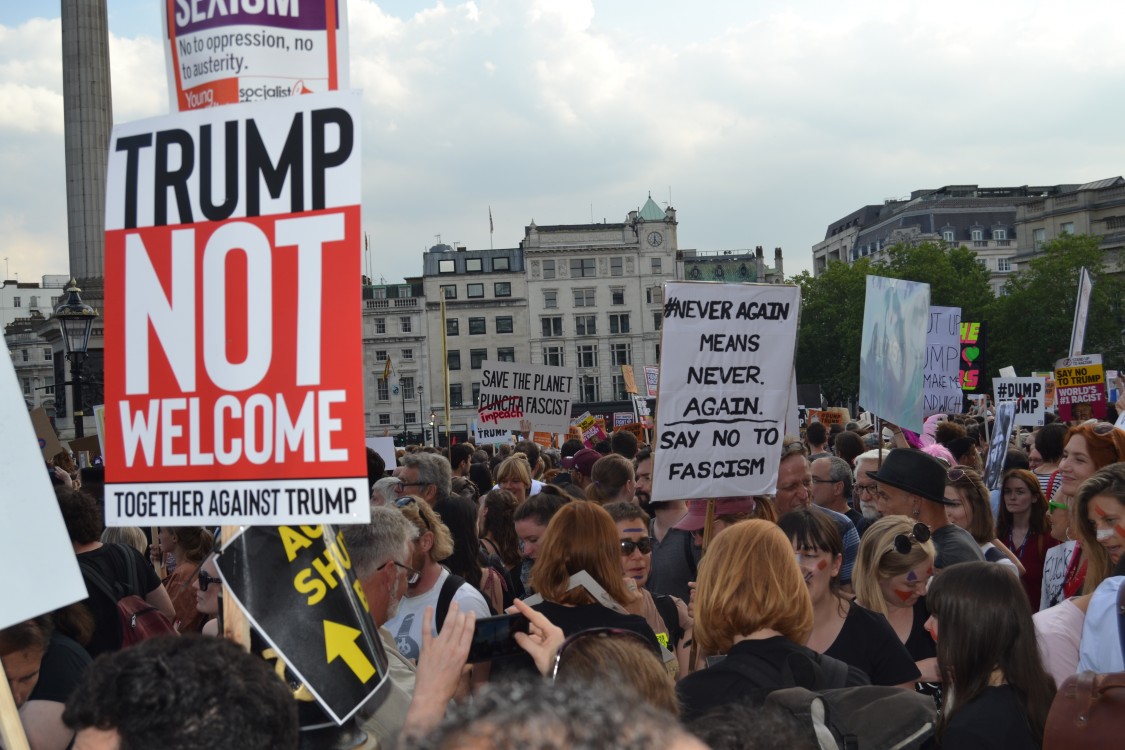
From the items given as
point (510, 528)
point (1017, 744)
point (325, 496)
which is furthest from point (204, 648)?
point (510, 528)

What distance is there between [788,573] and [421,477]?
4.66 metres

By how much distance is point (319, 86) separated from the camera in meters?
3.61

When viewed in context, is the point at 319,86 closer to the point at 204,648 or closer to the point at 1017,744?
the point at 204,648

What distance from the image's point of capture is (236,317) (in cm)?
327

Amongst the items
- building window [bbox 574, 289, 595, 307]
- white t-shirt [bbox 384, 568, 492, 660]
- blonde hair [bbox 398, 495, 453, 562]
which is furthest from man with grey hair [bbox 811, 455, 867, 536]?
building window [bbox 574, 289, 595, 307]

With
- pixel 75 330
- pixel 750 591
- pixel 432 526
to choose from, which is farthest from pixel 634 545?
pixel 75 330

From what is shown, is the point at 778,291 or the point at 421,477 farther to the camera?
the point at 421,477

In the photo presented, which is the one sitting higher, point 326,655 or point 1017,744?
point 326,655

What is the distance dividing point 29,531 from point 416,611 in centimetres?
250

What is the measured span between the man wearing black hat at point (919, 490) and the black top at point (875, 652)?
1.63 meters

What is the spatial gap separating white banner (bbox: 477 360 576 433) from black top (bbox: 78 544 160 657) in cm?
972

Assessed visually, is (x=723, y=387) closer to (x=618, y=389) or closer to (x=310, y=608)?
(x=310, y=608)

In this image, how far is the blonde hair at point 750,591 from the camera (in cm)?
370

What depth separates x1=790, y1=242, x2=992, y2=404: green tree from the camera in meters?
77.8
